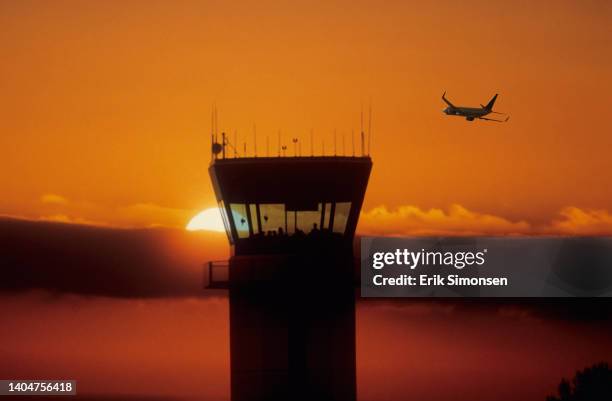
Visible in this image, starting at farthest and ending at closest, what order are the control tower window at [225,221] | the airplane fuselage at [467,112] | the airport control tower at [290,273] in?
the airplane fuselage at [467,112], the control tower window at [225,221], the airport control tower at [290,273]

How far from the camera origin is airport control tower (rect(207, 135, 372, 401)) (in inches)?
3187

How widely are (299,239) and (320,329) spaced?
4.21m

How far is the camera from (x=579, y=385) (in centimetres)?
11919

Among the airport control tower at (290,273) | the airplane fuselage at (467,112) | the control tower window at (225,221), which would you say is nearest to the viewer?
the airport control tower at (290,273)

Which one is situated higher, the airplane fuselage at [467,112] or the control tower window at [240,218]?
the airplane fuselage at [467,112]

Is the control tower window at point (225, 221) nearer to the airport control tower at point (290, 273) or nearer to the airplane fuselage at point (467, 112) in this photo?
the airport control tower at point (290, 273)

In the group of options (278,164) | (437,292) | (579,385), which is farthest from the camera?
(579,385)

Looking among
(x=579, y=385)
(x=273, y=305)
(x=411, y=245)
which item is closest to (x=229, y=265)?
(x=273, y=305)

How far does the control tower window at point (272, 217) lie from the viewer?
81312 mm

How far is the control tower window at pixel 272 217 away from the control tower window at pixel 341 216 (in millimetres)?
2347

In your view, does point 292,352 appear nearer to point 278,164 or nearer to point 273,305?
point 273,305

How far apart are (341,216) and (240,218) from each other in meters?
4.60

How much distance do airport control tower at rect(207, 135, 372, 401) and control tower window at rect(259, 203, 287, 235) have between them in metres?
0.05

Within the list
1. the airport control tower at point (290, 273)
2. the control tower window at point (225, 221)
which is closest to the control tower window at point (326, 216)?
→ the airport control tower at point (290, 273)
